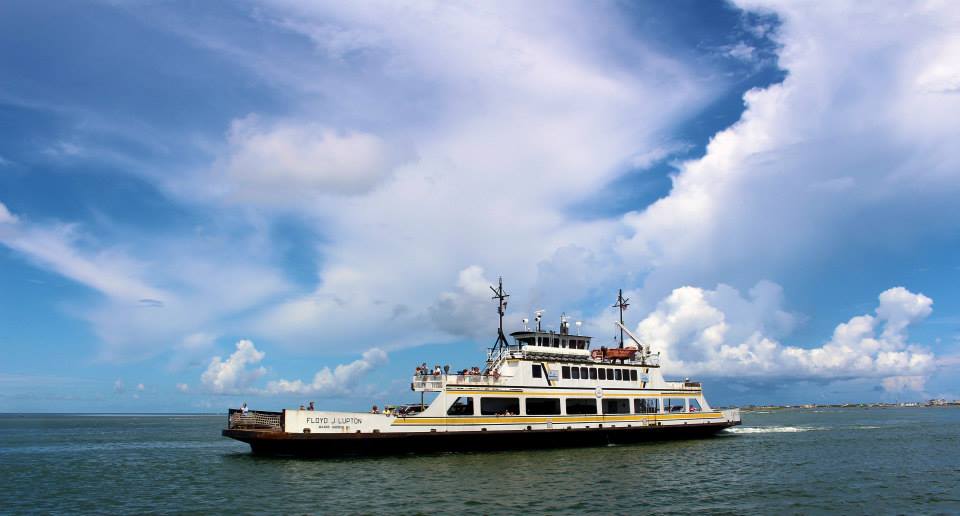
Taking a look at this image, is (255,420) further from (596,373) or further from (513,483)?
(596,373)

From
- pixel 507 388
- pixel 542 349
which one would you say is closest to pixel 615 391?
pixel 542 349

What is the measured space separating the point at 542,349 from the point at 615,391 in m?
6.15

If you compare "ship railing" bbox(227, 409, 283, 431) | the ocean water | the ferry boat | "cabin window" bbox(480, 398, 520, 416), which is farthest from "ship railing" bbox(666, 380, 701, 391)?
"ship railing" bbox(227, 409, 283, 431)

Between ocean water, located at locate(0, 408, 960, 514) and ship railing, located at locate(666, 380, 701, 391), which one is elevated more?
ship railing, located at locate(666, 380, 701, 391)

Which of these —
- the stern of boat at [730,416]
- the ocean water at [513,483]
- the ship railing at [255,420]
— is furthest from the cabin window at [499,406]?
the stern of boat at [730,416]

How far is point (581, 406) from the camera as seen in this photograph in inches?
1563

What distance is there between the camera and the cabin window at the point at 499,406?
1405 inches

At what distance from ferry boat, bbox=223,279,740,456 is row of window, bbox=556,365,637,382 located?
65 mm

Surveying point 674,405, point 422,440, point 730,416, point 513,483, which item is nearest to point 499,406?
point 422,440

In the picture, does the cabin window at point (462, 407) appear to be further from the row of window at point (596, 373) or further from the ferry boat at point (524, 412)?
the row of window at point (596, 373)

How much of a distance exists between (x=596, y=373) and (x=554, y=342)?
3497 mm

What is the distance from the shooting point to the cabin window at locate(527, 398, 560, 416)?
1483 inches

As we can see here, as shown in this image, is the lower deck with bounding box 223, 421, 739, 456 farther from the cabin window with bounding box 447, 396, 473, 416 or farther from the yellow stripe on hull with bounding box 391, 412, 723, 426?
the cabin window with bounding box 447, 396, 473, 416

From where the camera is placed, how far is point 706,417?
4550 centimetres
